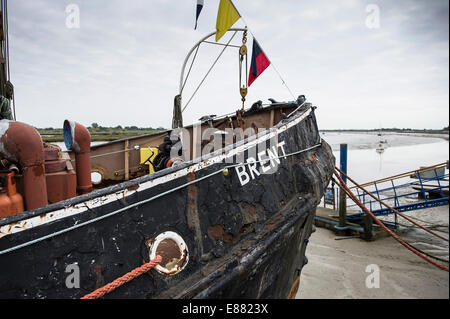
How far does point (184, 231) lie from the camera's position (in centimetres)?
181

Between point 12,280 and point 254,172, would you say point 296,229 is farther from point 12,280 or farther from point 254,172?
point 12,280

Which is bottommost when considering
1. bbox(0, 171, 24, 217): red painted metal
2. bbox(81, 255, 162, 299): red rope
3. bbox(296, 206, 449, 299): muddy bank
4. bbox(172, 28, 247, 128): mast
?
bbox(296, 206, 449, 299): muddy bank

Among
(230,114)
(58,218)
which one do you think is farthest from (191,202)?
(230,114)

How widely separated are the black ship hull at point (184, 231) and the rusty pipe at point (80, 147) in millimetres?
947

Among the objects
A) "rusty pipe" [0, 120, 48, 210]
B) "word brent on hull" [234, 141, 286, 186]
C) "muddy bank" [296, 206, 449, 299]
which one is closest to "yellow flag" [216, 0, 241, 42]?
"word brent on hull" [234, 141, 286, 186]

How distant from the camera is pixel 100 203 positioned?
145cm

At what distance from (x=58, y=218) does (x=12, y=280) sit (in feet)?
1.03

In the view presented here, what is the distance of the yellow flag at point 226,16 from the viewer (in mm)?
4379

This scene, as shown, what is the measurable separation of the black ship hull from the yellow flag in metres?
2.46

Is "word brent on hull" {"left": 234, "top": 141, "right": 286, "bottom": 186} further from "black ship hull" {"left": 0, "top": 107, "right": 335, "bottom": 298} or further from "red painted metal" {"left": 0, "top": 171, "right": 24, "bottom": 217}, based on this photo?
"red painted metal" {"left": 0, "top": 171, "right": 24, "bottom": 217}

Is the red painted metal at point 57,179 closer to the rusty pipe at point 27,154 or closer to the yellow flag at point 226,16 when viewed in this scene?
the rusty pipe at point 27,154

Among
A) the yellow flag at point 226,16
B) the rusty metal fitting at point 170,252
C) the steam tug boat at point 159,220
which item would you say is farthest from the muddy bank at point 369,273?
the yellow flag at point 226,16

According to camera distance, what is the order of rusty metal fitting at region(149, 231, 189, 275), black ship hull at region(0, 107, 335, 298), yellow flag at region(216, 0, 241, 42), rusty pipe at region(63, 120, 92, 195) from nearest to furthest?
black ship hull at region(0, 107, 335, 298)
rusty metal fitting at region(149, 231, 189, 275)
rusty pipe at region(63, 120, 92, 195)
yellow flag at region(216, 0, 241, 42)

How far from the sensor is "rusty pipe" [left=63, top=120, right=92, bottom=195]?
2.18 m
